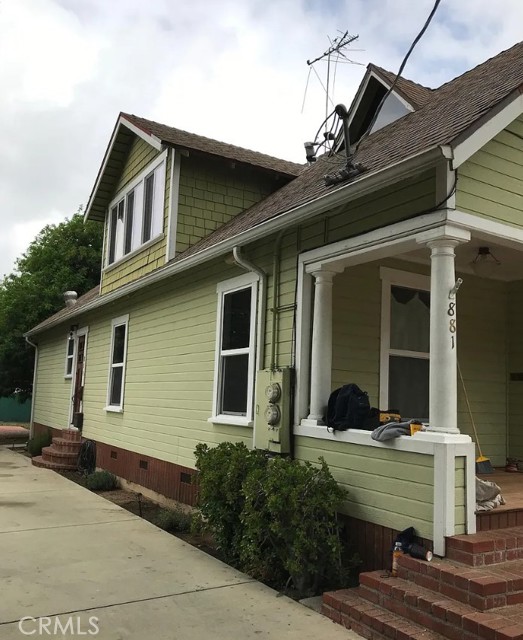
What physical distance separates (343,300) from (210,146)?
17.7 ft

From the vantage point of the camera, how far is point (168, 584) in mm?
5004

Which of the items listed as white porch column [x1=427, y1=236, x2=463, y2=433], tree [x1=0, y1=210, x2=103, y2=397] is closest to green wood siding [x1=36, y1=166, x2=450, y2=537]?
white porch column [x1=427, y1=236, x2=463, y2=433]

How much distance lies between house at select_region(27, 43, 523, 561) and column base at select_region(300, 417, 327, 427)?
19mm

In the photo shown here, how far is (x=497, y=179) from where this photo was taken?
4957mm

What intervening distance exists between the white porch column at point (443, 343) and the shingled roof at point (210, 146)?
20.0 feet

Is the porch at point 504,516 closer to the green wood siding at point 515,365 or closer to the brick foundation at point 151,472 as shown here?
the green wood siding at point 515,365

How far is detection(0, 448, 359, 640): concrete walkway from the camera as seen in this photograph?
4043 millimetres

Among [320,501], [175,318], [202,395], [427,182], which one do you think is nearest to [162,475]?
[202,395]

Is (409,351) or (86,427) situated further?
(86,427)

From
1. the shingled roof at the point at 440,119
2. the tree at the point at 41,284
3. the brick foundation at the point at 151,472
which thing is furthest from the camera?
the tree at the point at 41,284

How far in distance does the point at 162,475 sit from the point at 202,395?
1766 millimetres

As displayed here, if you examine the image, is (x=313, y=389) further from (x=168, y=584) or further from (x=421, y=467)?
(x=168, y=584)

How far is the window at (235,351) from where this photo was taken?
274 inches

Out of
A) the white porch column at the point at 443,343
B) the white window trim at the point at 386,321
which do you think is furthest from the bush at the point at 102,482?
the white porch column at the point at 443,343
